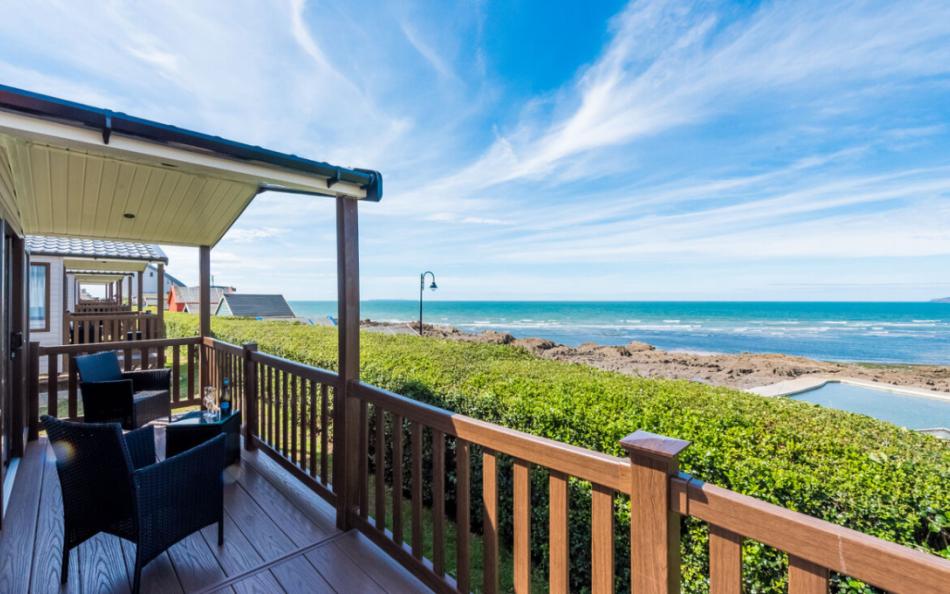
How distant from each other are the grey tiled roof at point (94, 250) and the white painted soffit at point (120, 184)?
7.85 ft

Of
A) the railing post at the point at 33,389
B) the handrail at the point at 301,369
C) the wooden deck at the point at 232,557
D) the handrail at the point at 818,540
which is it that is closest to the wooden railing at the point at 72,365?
the railing post at the point at 33,389

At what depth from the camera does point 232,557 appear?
2.22m

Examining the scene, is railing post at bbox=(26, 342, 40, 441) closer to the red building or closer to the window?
the window

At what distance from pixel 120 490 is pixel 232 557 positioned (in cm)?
70

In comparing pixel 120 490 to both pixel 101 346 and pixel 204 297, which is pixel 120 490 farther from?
pixel 101 346

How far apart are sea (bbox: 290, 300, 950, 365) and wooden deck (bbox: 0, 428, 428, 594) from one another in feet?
96.6

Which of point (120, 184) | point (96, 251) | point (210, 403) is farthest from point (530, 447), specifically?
point (96, 251)

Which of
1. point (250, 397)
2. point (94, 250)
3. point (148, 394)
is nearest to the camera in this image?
point (250, 397)

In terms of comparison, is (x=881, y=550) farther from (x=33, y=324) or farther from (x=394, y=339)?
(x=33, y=324)

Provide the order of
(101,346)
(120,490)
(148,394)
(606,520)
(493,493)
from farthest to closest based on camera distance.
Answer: (101,346), (148,394), (120,490), (493,493), (606,520)

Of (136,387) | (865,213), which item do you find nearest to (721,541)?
(136,387)

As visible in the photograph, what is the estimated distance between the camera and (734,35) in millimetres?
4699

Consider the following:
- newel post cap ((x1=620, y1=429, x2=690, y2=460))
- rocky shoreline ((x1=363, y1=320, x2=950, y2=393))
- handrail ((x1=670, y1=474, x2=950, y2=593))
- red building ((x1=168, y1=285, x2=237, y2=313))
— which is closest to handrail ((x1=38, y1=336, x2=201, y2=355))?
newel post cap ((x1=620, y1=429, x2=690, y2=460))

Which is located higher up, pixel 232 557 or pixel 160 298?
pixel 160 298
